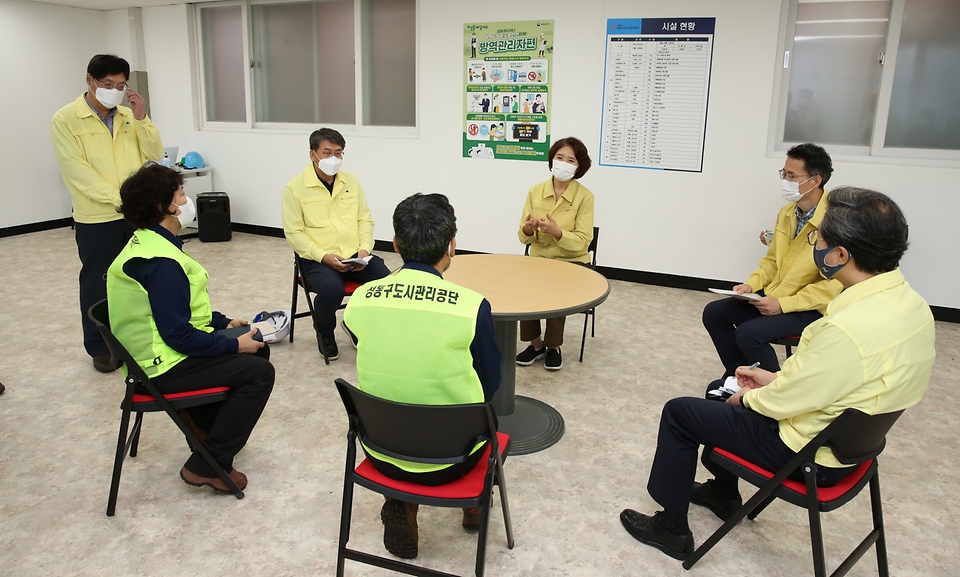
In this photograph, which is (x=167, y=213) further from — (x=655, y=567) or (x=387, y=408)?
(x=655, y=567)

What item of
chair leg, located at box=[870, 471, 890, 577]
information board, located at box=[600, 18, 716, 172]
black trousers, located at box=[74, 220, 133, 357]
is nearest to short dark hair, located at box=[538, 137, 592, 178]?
information board, located at box=[600, 18, 716, 172]

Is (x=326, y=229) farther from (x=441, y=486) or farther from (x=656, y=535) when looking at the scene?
(x=656, y=535)

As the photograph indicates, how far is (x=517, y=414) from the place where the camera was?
11.2 feet

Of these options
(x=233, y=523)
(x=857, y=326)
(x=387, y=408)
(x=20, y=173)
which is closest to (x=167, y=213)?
(x=233, y=523)

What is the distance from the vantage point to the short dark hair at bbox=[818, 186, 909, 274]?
1968 millimetres

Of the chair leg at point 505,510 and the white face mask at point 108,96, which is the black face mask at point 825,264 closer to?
the chair leg at point 505,510

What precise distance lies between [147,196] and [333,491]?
134 centimetres

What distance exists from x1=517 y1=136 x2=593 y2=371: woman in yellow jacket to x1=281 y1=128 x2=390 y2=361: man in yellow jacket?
1004mm

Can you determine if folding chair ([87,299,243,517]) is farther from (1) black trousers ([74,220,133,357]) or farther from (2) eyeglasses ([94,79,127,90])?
(2) eyeglasses ([94,79,127,90])

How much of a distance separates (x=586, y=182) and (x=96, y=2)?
575 cm

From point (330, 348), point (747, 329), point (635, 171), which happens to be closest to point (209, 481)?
point (330, 348)

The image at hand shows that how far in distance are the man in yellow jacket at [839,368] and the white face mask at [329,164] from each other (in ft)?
8.61

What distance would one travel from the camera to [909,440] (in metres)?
3.29

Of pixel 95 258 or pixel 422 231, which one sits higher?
pixel 422 231
